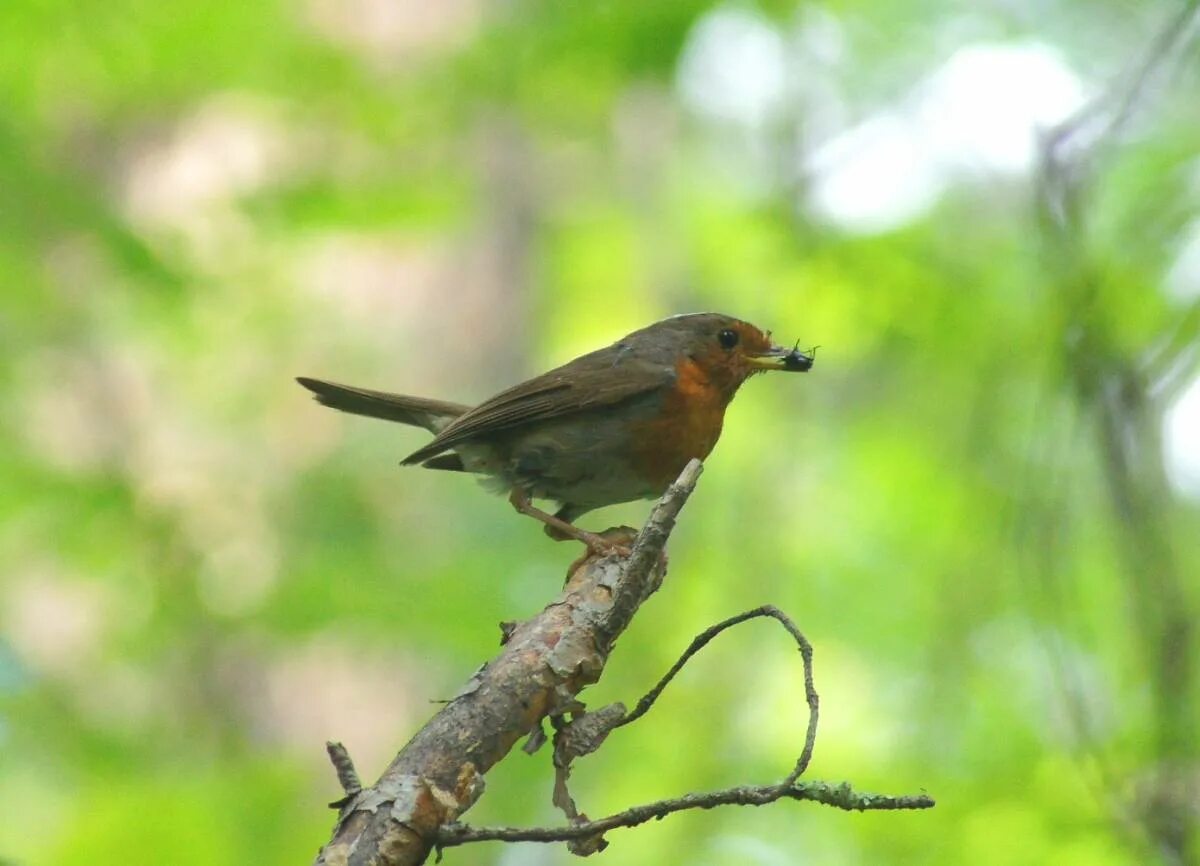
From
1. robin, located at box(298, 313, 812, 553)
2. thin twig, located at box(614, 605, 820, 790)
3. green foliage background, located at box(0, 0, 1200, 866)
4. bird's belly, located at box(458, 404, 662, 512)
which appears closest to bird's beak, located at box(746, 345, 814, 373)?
robin, located at box(298, 313, 812, 553)

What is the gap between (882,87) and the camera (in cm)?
688

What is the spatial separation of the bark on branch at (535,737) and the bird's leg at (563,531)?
23.6 inches

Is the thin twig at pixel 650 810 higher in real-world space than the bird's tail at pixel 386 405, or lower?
lower

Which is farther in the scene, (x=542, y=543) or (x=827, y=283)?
(x=542, y=543)

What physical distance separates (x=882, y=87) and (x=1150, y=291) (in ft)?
8.46

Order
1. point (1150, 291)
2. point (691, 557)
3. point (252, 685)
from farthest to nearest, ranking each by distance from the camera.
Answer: point (252, 685)
point (691, 557)
point (1150, 291)

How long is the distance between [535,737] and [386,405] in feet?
8.13

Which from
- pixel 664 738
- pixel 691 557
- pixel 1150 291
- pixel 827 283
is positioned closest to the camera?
pixel 1150 291

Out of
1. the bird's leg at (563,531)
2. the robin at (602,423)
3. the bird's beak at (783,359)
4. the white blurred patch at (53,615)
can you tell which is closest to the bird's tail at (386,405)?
the robin at (602,423)

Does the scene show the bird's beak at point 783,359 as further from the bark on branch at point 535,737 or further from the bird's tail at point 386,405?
the bark on branch at point 535,737

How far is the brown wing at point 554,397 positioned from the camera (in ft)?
14.1

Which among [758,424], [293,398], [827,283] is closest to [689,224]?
[758,424]

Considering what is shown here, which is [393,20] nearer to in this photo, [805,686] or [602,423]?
[602,423]

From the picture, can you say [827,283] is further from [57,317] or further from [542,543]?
[57,317]
